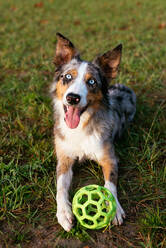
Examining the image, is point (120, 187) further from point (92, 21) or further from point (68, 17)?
point (68, 17)

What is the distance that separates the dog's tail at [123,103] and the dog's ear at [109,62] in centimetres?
80

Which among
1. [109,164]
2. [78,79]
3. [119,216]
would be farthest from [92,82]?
[119,216]

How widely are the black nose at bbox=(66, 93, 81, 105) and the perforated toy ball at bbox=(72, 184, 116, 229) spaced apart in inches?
43.9

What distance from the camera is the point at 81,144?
12.2ft

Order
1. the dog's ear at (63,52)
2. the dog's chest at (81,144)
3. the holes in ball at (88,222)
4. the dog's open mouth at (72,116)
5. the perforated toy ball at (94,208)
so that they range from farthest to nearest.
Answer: the dog's ear at (63,52)
the dog's chest at (81,144)
the dog's open mouth at (72,116)
the holes in ball at (88,222)
the perforated toy ball at (94,208)

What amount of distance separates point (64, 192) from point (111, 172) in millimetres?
726

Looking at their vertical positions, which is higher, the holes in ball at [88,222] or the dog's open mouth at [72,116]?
the dog's open mouth at [72,116]

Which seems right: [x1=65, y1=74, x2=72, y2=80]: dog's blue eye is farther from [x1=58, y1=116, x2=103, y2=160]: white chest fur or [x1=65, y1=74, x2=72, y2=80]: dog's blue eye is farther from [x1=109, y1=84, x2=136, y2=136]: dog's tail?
[x1=109, y1=84, x2=136, y2=136]: dog's tail

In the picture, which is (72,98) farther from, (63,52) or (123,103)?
(123,103)

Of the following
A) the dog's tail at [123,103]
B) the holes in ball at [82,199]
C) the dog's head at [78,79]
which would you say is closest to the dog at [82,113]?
the dog's head at [78,79]

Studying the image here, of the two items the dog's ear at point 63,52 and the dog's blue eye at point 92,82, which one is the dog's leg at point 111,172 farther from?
the dog's ear at point 63,52

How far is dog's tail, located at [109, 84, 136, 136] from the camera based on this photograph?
4691 mm

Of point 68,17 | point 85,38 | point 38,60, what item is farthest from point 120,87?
point 68,17

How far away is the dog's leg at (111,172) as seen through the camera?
3.01 metres
